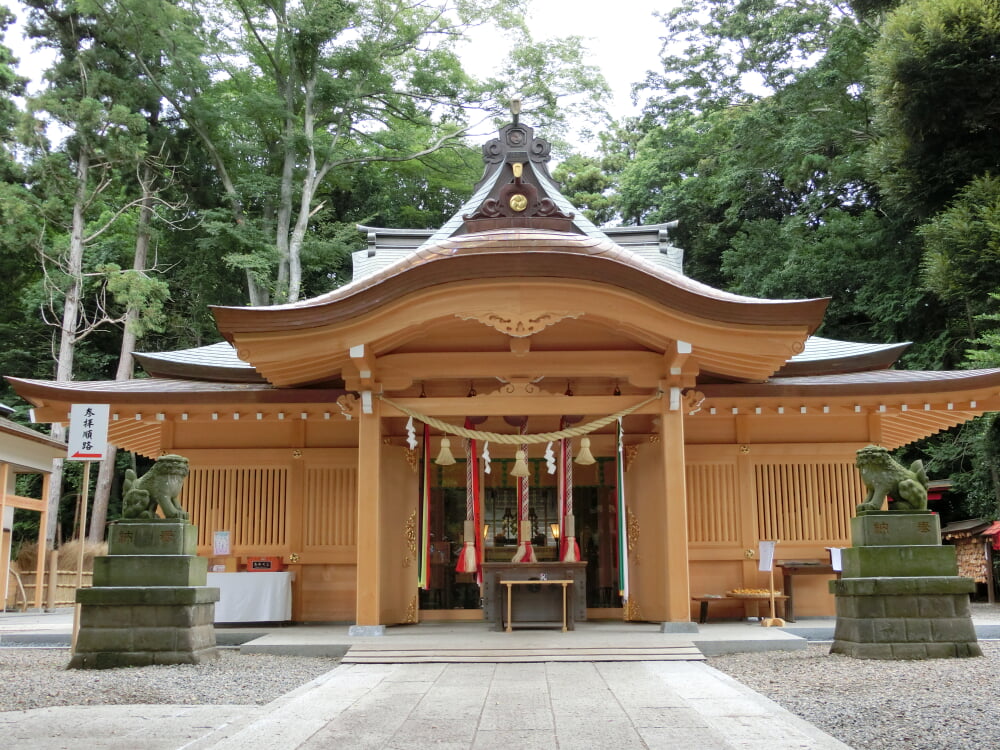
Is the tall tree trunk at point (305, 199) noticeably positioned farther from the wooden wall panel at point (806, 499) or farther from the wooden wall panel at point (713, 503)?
the wooden wall panel at point (806, 499)

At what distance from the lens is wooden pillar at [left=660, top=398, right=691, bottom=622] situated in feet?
30.0

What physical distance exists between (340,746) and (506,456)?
24.0 ft

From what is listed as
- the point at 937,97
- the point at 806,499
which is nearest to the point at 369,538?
the point at 806,499

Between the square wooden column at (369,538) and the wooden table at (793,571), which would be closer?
the square wooden column at (369,538)

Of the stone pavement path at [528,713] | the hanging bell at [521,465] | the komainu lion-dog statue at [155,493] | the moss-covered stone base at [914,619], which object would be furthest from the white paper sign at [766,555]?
the komainu lion-dog statue at [155,493]

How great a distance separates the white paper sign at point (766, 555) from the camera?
32.9 ft

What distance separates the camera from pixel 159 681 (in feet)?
21.8

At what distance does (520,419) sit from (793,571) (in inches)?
148

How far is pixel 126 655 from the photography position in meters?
7.54

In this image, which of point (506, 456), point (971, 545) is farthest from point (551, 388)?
point (971, 545)

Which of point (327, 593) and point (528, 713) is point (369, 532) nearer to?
point (327, 593)

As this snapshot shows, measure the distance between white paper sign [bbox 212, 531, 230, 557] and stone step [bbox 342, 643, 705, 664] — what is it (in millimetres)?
3463

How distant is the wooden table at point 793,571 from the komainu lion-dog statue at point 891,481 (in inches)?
107

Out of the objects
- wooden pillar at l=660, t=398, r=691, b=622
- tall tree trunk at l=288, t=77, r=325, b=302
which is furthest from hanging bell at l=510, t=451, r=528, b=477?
tall tree trunk at l=288, t=77, r=325, b=302
